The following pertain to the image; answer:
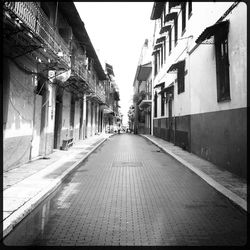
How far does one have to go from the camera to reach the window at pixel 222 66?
8.74 m

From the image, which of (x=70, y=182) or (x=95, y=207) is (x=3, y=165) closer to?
(x=70, y=182)

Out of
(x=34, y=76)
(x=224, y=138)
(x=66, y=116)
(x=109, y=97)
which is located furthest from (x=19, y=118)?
(x=109, y=97)

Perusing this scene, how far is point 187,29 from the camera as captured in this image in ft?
47.4

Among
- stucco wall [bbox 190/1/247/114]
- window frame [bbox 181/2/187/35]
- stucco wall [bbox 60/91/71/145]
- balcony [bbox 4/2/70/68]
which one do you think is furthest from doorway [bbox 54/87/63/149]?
window frame [bbox 181/2/187/35]

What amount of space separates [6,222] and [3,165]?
4007 millimetres

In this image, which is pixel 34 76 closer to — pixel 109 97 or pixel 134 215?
pixel 134 215

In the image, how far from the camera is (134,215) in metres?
4.86

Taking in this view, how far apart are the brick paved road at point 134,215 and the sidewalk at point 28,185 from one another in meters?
0.18

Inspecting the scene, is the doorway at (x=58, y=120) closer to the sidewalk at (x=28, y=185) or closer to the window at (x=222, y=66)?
the sidewalk at (x=28, y=185)

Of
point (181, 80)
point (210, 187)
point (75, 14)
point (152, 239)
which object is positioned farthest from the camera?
point (181, 80)

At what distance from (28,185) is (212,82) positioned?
7160 millimetres

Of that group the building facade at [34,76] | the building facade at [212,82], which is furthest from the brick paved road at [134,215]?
the building facade at [34,76]

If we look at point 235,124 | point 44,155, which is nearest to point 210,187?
point 235,124

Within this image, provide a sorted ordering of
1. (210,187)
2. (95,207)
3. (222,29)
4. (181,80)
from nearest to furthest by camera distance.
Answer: (95,207) → (210,187) → (222,29) → (181,80)
